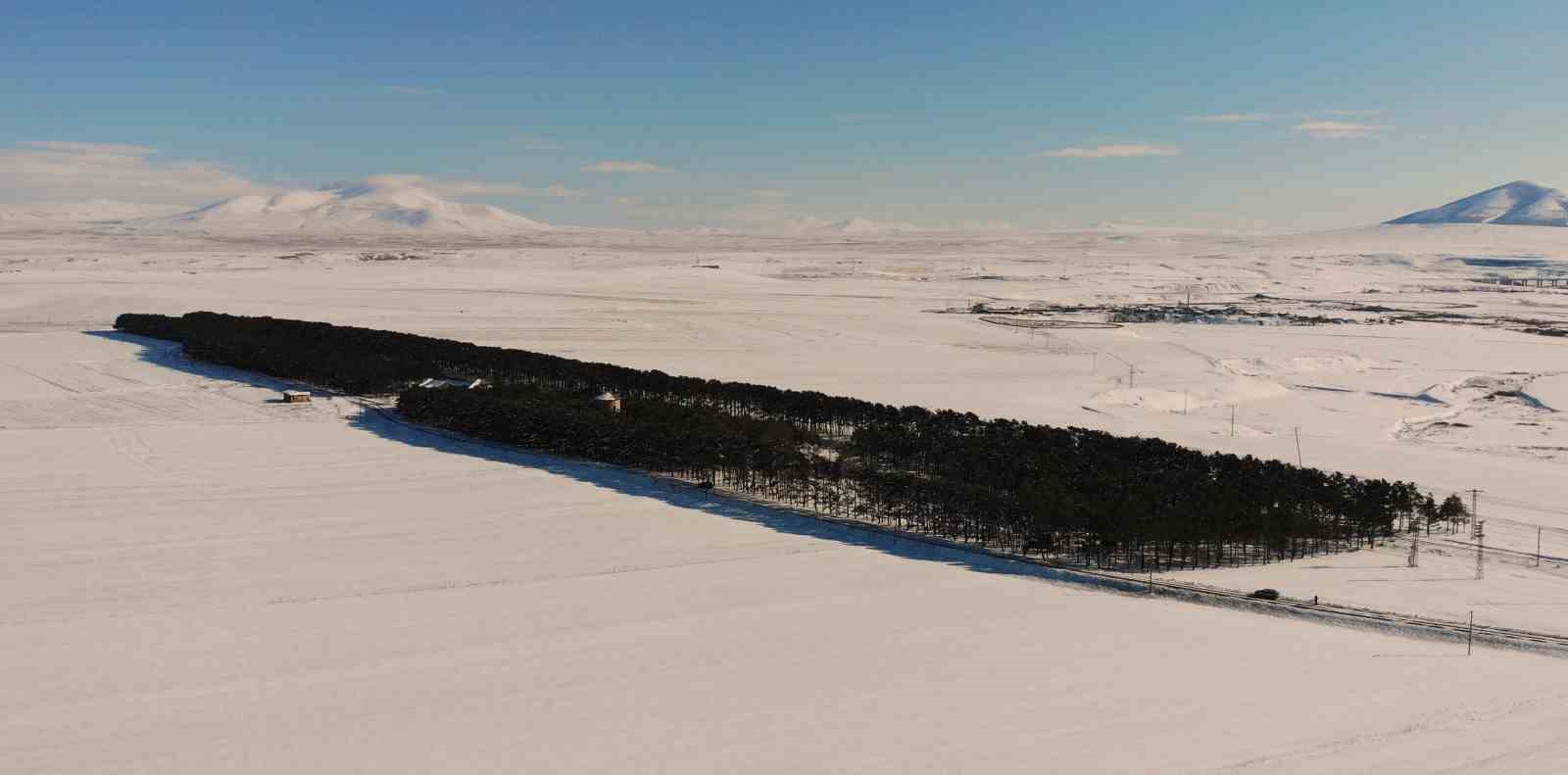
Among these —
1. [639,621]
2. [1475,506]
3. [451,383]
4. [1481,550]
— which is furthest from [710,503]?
[451,383]

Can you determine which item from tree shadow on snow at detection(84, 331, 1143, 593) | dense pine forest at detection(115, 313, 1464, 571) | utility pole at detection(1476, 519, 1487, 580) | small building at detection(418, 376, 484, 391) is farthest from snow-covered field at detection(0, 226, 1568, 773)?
small building at detection(418, 376, 484, 391)

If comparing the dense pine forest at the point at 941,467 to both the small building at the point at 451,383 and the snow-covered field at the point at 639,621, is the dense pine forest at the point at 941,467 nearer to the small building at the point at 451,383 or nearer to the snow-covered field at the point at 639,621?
the small building at the point at 451,383

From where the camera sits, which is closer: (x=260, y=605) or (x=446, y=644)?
(x=446, y=644)

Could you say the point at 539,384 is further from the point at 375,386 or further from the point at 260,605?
the point at 260,605

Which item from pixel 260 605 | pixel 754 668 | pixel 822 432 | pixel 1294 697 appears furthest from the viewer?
pixel 822 432

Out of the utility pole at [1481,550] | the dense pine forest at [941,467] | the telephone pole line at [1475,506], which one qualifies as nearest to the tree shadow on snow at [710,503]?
the dense pine forest at [941,467]

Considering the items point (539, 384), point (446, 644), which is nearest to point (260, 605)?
point (446, 644)

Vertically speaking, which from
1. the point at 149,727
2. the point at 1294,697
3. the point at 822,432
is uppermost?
the point at 822,432
